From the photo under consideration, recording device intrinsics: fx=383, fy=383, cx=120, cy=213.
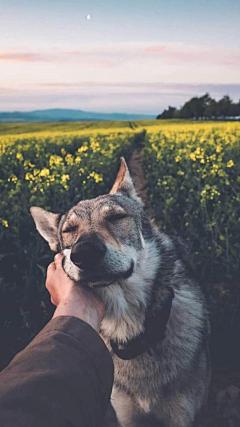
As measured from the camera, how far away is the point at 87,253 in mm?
2480

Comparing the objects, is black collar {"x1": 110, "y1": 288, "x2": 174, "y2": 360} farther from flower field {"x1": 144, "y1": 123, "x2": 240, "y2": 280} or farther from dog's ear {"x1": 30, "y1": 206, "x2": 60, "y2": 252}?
flower field {"x1": 144, "y1": 123, "x2": 240, "y2": 280}

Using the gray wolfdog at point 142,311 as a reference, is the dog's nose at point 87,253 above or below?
above

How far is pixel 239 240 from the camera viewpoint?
21.4 feet

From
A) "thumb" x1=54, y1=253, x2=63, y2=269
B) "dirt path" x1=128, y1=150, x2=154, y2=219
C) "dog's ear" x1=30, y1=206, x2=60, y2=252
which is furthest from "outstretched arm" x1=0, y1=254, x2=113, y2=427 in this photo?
"dirt path" x1=128, y1=150, x2=154, y2=219

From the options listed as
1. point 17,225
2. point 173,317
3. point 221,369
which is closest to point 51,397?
point 173,317

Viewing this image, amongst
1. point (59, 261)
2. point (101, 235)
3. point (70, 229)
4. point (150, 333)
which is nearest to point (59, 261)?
point (59, 261)

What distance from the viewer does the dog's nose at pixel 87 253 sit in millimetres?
2467

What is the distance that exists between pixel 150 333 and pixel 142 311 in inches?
Answer: 6.7

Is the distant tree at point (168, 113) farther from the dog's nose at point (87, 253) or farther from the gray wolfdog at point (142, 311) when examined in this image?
the dog's nose at point (87, 253)

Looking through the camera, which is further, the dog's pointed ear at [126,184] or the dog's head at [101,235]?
the dog's pointed ear at [126,184]

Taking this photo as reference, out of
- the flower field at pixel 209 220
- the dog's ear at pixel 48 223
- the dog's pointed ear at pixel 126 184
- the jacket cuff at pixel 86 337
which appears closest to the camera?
the jacket cuff at pixel 86 337

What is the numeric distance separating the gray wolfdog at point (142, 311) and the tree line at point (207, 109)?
3745 inches

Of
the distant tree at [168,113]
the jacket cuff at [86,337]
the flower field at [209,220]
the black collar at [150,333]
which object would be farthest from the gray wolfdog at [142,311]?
the distant tree at [168,113]

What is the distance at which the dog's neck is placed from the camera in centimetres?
288
